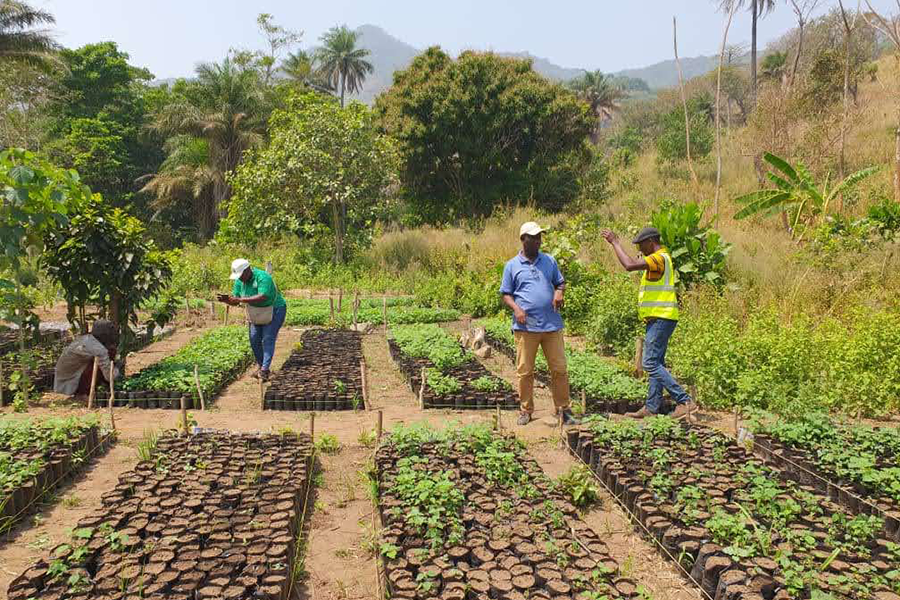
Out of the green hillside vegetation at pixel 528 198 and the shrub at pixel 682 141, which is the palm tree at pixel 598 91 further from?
the shrub at pixel 682 141

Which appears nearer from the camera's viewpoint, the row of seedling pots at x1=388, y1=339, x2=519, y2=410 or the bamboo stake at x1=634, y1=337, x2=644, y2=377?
the row of seedling pots at x1=388, y1=339, x2=519, y2=410

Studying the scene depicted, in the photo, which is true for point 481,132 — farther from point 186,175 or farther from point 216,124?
point 186,175

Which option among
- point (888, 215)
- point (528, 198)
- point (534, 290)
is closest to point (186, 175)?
point (528, 198)

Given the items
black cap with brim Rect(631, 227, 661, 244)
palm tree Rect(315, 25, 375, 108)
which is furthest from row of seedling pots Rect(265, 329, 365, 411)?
palm tree Rect(315, 25, 375, 108)

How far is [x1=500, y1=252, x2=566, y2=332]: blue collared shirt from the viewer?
18.2 feet

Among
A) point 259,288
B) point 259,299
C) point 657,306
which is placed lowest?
point 657,306

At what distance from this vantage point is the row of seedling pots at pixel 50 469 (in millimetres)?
3955

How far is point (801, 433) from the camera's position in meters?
5.06

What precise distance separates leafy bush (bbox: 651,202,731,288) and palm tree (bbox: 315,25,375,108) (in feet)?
144

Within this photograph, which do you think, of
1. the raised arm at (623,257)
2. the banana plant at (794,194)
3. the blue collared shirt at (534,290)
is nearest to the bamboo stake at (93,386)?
the blue collared shirt at (534,290)

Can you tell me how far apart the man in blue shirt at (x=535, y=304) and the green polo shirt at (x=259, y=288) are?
3.05 meters

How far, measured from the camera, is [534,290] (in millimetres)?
5547

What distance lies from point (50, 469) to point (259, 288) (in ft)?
10.5

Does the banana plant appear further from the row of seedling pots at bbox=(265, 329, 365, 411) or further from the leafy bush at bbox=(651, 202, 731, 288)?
the row of seedling pots at bbox=(265, 329, 365, 411)
